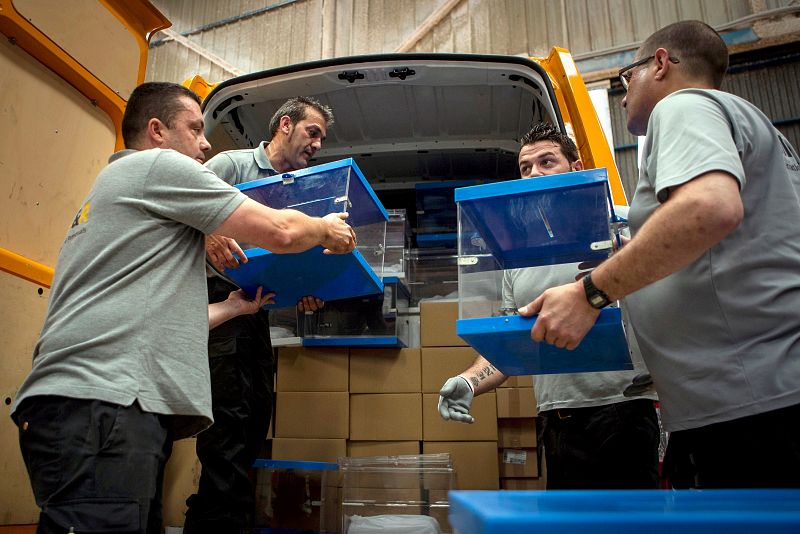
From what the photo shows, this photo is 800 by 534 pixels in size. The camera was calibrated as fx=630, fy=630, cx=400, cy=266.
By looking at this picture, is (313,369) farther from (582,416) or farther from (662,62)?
(662,62)

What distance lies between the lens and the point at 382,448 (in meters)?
3.54

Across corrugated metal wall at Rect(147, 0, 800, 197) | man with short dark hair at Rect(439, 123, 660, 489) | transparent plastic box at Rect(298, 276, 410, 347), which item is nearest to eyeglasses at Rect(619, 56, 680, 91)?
man with short dark hair at Rect(439, 123, 660, 489)

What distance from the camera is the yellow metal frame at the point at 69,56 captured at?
7.38 feet

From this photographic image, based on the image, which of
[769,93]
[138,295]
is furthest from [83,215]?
[769,93]

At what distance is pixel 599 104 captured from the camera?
4.02 m

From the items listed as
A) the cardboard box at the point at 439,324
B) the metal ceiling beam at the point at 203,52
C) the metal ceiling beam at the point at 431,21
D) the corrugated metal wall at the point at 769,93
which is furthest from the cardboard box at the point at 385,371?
the metal ceiling beam at the point at 203,52

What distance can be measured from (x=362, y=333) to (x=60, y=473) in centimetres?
246

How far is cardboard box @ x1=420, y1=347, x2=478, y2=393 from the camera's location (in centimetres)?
360

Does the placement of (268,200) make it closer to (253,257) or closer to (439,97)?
(253,257)

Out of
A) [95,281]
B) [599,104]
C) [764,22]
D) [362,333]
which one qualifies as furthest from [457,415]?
[764,22]

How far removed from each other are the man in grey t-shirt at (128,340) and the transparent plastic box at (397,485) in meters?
2.01

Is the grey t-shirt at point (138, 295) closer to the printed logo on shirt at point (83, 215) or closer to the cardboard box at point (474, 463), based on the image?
the printed logo on shirt at point (83, 215)

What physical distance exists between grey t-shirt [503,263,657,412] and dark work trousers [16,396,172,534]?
1262 mm

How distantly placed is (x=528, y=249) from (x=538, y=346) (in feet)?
1.28
